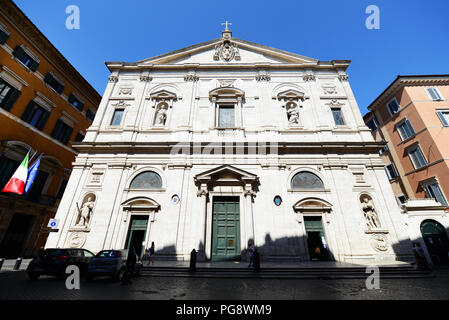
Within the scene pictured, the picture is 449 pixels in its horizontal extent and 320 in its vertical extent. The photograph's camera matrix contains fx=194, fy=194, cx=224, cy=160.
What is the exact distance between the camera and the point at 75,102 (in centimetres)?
2086

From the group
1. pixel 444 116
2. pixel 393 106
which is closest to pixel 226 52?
pixel 393 106

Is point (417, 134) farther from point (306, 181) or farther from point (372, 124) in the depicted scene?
point (306, 181)

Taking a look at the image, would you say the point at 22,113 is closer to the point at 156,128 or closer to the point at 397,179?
the point at 156,128

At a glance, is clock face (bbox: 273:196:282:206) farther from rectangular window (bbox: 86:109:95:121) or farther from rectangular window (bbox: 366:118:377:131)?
rectangular window (bbox: 86:109:95:121)

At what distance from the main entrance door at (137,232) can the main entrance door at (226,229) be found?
4.53 m

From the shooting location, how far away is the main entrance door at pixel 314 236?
12102 millimetres

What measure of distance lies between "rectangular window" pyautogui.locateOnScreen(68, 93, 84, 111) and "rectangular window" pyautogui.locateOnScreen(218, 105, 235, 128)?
Answer: 16.0 m

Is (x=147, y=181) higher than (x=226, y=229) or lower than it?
higher

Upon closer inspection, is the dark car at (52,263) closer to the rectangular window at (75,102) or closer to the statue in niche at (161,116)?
the statue in niche at (161,116)

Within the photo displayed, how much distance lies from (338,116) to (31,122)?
84.9 feet

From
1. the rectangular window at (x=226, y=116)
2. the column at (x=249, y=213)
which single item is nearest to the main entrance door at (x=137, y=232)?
the column at (x=249, y=213)

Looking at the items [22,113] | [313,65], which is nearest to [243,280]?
[313,65]

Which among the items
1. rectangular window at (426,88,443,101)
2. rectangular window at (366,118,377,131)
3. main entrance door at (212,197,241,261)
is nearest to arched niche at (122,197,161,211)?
main entrance door at (212,197,241,261)

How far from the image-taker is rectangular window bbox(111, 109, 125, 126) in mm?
16266
